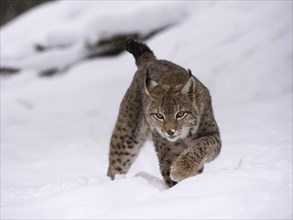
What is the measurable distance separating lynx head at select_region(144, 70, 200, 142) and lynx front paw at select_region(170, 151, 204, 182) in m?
0.26

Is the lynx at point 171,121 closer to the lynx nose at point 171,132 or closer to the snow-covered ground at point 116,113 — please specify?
the lynx nose at point 171,132

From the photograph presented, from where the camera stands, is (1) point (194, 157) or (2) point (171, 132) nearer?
(1) point (194, 157)

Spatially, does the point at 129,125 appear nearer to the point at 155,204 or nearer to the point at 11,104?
the point at 155,204

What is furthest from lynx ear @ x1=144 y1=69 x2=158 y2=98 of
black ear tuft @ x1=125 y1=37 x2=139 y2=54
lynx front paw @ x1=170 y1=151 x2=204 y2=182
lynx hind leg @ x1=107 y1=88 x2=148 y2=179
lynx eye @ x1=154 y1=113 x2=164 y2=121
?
black ear tuft @ x1=125 y1=37 x2=139 y2=54

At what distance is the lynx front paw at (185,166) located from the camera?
4758 mm

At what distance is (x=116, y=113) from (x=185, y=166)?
6.04m

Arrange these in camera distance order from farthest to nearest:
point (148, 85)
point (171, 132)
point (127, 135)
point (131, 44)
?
point (131, 44) → point (127, 135) → point (148, 85) → point (171, 132)

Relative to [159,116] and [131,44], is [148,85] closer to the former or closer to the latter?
[159,116]

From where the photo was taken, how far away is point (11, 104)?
11.5 metres

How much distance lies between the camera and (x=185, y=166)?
4797mm

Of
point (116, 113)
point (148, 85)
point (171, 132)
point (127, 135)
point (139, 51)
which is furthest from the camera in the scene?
point (116, 113)

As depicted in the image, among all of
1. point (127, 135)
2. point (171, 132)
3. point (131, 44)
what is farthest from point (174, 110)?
point (131, 44)

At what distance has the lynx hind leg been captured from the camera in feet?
19.6

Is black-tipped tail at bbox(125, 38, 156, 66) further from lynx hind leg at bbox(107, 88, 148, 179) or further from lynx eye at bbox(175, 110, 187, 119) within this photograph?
Result: lynx eye at bbox(175, 110, 187, 119)
